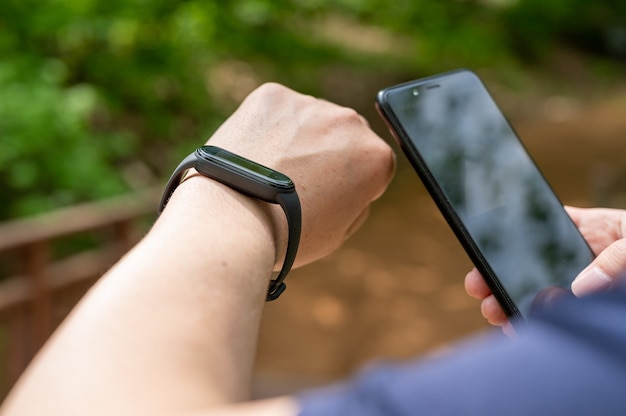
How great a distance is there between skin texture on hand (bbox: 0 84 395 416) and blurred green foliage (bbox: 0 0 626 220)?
339 cm

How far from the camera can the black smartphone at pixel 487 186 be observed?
847mm

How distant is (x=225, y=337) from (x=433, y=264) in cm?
570

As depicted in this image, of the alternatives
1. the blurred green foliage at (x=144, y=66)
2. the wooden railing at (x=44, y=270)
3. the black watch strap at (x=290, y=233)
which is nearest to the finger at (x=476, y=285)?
the black watch strap at (x=290, y=233)

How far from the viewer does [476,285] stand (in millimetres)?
896

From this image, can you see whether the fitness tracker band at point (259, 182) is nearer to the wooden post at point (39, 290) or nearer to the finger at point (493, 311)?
the finger at point (493, 311)

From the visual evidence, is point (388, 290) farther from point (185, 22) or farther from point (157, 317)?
point (157, 317)

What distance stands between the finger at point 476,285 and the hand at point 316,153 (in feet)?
0.49

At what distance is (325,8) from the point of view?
659cm

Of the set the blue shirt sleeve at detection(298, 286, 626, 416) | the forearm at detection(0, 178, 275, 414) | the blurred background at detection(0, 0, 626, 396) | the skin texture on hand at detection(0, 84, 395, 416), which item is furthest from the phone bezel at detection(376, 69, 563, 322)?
the blurred background at detection(0, 0, 626, 396)

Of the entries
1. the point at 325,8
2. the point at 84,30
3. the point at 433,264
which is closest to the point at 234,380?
the point at 84,30

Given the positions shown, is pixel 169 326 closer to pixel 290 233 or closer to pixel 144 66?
pixel 290 233

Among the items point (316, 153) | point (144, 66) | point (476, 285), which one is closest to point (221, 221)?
point (316, 153)

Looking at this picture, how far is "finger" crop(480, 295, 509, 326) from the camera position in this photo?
870mm

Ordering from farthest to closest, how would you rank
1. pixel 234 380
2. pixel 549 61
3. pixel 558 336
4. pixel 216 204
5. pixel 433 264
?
pixel 549 61 → pixel 433 264 → pixel 216 204 → pixel 234 380 → pixel 558 336
